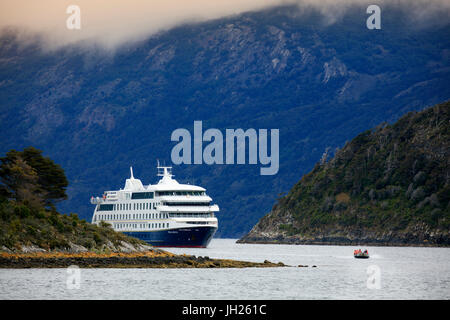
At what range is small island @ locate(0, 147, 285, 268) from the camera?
3627 inches

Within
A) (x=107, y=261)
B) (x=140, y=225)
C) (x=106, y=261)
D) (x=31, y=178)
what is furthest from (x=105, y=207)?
(x=106, y=261)

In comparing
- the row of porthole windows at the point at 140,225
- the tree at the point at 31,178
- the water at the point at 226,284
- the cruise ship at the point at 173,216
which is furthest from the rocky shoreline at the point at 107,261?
the row of porthole windows at the point at 140,225

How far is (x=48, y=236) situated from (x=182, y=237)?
67.8 metres

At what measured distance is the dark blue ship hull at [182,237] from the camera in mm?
163625

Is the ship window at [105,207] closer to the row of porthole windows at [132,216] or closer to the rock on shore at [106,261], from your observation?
the row of porthole windows at [132,216]

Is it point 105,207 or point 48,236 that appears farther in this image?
point 105,207

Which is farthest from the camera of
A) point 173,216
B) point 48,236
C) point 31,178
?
point 173,216

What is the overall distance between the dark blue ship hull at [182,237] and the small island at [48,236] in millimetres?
44690

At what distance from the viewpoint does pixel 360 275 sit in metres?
93.8

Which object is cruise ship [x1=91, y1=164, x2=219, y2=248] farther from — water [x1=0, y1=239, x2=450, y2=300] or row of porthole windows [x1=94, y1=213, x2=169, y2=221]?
water [x1=0, y1=239, x2=450, y2=300]

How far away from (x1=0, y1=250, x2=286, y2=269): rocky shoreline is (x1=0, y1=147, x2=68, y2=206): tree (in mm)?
14501

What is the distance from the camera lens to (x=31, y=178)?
110 m

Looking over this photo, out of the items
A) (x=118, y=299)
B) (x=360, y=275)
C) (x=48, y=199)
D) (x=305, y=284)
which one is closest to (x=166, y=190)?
(x=48, y=199)

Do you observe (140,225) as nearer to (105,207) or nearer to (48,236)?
(105,207)
